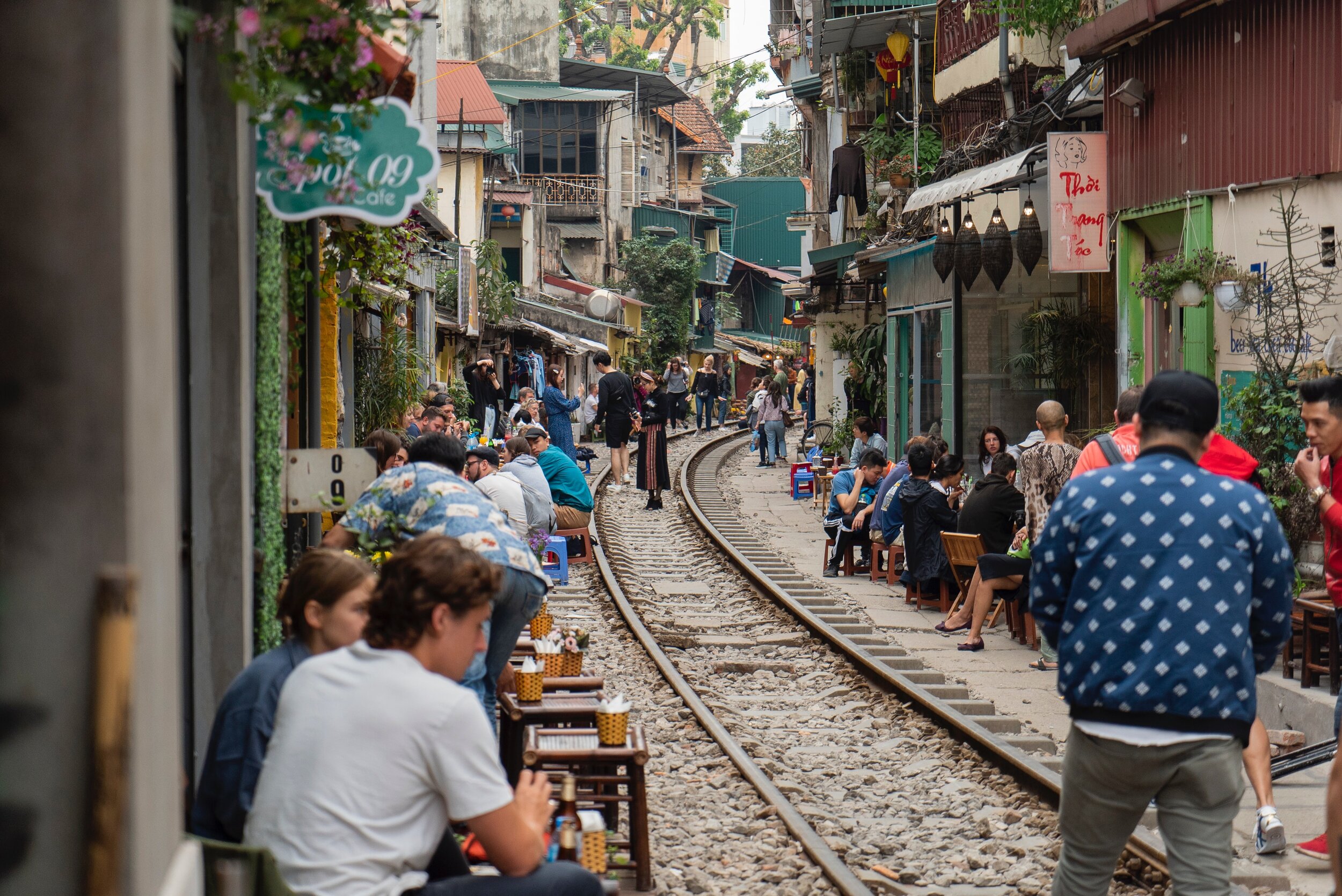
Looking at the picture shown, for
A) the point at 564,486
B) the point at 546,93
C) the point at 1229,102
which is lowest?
the point at 564,486

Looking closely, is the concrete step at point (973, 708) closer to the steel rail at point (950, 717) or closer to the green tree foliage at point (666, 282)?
the steel rail at point (950, 717)

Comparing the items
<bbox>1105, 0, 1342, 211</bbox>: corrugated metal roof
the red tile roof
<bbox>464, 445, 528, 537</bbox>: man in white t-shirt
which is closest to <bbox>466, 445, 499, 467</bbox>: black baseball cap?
<bbox>464, 445, 528, 537</bbox>: man in white t-shirt

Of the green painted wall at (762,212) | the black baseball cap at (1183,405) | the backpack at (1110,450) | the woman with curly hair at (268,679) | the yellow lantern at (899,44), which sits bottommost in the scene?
the woman with curly hair at (268,679)

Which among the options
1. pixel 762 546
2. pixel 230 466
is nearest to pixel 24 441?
pixel 230 466

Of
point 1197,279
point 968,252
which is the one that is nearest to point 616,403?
point 968,252

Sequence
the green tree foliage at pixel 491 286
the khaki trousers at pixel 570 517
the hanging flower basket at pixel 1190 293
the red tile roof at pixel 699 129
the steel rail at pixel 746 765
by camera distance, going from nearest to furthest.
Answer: the steel rail at pixel 746 765 < the hanging flower basket at pixel 1190 293 < the khaki trousers at pixel 570 517 < the green tree foliage at pixel 491 286 < the red tile roof at pixel 699 129

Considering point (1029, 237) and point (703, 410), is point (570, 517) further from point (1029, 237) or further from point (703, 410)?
point (703, 410)

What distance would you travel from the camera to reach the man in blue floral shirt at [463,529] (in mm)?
5750

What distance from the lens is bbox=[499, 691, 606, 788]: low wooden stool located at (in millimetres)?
6305

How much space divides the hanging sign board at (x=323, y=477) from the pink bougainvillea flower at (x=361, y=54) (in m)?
1.90

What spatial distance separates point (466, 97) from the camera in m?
31.6

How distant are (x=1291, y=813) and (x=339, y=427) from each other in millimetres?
7905

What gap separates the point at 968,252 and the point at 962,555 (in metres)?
5.58

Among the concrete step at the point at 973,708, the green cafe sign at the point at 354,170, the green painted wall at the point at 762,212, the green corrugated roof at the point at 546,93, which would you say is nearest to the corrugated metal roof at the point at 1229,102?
the concrete step at the point at 973,708
